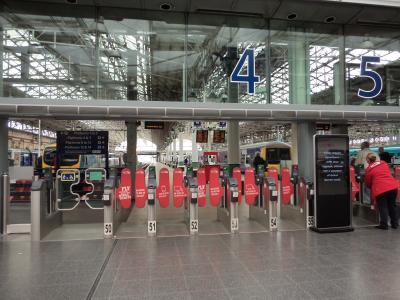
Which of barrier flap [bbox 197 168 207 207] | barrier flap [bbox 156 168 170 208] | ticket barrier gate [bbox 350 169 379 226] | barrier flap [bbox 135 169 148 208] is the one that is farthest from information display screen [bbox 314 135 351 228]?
barrier flap [bbox 135 169 148 208]

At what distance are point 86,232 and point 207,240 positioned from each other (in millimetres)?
2618

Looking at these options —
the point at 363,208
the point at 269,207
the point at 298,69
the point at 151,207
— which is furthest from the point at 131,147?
the point at 363,208

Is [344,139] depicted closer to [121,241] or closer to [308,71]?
[308,71]

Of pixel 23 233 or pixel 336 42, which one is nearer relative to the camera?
pixel 23 233

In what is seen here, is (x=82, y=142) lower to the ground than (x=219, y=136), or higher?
lower

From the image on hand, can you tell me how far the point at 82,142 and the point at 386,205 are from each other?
26.5ft

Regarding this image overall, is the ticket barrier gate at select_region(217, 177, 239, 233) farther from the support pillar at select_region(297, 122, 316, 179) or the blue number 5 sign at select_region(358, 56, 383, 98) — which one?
the blue number 5 sign at select_region(358, 56, 383, 98)

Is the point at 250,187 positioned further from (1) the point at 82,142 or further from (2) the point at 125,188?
(1) the point at 82,142

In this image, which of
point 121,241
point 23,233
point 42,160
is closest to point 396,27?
point 121,241

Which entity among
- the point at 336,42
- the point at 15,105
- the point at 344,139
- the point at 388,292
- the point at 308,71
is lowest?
the point at 388,292

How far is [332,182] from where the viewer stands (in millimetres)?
7172

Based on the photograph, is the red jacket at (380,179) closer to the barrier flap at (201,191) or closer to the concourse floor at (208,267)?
the concourse floor at (208,267)

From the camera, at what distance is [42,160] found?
15953 millimetres

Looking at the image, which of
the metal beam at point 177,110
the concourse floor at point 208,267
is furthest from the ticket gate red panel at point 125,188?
the metal beam at point 177,110
